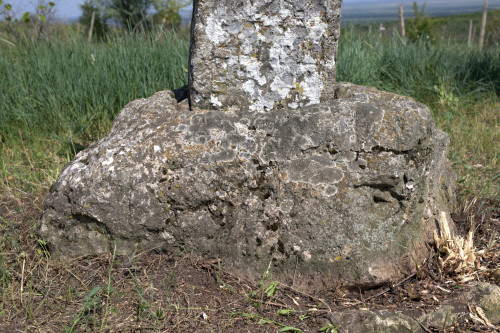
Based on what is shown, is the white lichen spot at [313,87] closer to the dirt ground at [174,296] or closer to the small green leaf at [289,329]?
the dirt ground at [174,296]

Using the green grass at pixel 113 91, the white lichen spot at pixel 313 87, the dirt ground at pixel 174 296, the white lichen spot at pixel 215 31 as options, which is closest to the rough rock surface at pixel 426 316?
the dirt ground at pixel 174 296

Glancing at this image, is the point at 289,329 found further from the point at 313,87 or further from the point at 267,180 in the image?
the point at 313,87

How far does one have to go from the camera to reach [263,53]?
2332 millimetres

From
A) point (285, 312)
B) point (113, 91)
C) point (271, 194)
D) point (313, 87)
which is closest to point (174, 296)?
point (285, 312)

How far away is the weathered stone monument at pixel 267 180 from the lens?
2.10m

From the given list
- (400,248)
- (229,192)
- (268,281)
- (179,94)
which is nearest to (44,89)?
(179,94)

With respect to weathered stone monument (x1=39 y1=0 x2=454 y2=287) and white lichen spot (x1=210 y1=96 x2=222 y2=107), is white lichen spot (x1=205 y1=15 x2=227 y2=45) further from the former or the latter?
white lichen spot (x1=210 y1=96 x2=222 y2=107)

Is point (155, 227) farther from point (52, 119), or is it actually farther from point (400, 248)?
point (52, 119)

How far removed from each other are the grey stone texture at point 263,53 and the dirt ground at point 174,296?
895 mm

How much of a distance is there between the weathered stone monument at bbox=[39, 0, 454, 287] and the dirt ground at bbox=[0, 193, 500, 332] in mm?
75

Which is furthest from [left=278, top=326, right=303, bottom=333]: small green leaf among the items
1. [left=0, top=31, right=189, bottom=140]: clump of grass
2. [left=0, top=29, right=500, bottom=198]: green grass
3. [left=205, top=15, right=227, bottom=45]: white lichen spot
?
[left=0, top=31, right=189, bottom=140]: clump of grass

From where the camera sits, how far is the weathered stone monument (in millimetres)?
2096

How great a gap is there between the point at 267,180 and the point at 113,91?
2.40 metres

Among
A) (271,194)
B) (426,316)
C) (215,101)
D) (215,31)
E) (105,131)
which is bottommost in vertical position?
(426,316)
